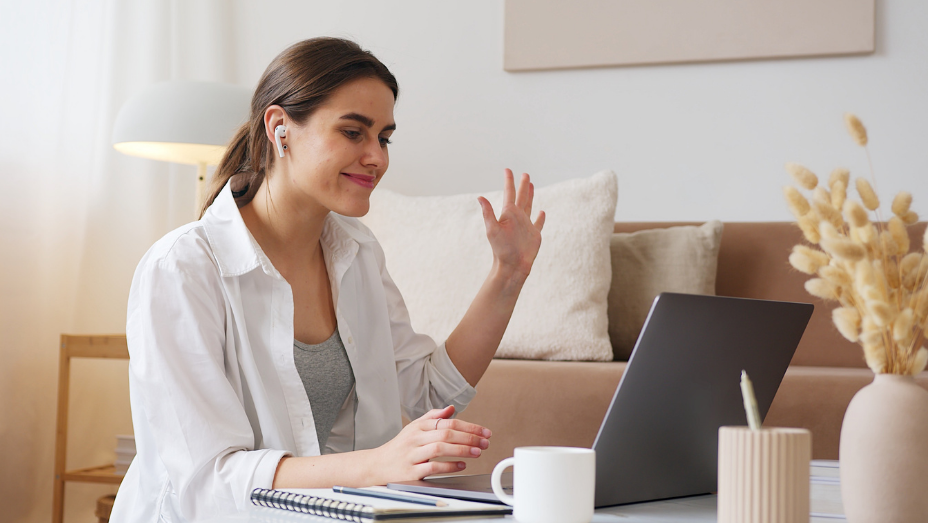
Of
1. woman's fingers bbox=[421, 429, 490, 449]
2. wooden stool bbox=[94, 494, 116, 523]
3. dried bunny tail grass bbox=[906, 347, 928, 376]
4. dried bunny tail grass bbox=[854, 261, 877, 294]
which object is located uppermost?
dried bunny tail grass bbox=[854, 261, 877, 294]

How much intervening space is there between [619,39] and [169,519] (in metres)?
2.06

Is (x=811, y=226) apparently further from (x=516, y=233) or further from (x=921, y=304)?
(x=516, y=233)

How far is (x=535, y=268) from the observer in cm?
213

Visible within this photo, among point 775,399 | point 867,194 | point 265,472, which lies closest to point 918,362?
point 867,194

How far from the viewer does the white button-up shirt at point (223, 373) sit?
972 millimetres

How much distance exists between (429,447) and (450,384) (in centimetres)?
56

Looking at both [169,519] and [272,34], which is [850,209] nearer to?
[169,519]

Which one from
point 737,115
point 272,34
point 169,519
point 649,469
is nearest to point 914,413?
point 649,469

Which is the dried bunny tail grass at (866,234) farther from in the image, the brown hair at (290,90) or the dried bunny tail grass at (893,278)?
the brown hair at (290,90)

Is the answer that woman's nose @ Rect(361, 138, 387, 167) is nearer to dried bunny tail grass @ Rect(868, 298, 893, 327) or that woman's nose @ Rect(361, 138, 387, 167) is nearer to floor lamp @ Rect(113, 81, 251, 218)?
dried bunny tail grass @ Rect(868, 298, 893, 327)

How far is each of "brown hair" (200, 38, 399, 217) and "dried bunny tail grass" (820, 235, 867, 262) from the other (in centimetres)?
85


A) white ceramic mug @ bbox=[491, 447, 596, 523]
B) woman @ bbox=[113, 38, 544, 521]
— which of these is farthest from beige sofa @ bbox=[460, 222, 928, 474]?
white ceramic mug @ bbox=[491, 447, 596, 523]

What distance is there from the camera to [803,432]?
595 mm

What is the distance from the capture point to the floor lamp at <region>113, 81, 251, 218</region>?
2209 mm
